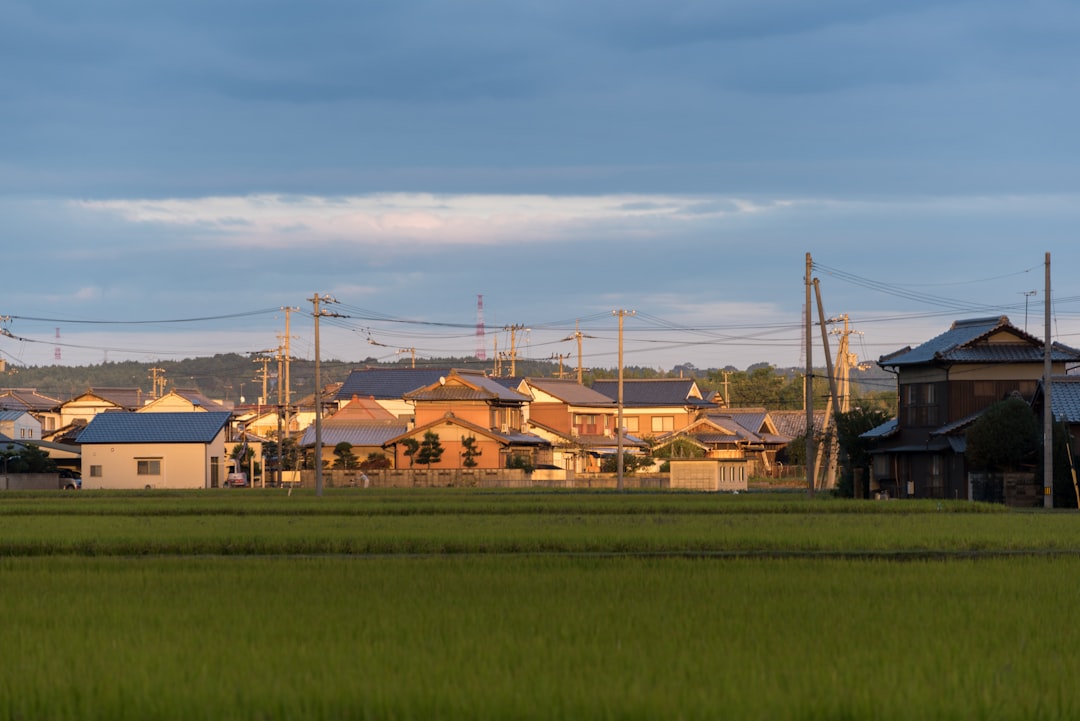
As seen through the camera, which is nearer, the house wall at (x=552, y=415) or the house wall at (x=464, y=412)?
the house wall at (x=464, y=412)

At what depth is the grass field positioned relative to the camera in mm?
7992

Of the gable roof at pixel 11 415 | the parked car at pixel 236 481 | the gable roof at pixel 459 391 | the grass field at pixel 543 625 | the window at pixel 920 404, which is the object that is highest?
the gable roof at pixel 459 391

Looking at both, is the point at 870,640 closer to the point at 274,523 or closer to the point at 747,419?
the point at 274,523

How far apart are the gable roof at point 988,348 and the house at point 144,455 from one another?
125ft

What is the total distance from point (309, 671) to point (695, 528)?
17.1 m

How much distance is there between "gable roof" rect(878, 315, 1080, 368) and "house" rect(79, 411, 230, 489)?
3807cm

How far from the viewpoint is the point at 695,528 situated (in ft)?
83.4

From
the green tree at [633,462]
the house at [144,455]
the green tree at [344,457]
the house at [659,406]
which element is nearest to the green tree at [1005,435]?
the green tree at [633,462]

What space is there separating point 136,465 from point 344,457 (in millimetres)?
12541

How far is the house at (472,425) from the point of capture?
250 ft

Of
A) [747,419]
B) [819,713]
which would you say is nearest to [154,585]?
[819,713]

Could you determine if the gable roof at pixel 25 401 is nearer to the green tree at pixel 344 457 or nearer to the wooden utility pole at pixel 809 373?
the green tree at pixel 344 457

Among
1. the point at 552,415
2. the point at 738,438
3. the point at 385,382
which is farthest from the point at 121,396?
the point at 738,438

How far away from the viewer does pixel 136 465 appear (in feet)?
230
